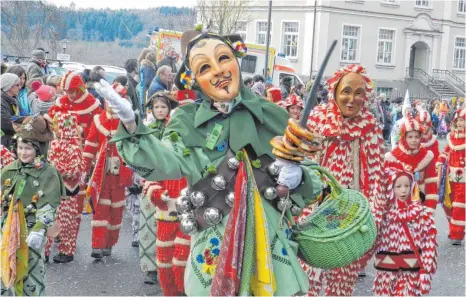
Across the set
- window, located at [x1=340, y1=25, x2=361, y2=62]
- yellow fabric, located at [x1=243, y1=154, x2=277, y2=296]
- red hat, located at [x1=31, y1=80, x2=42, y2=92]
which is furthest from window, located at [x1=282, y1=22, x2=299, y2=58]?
yellow fabric, located at [x1=243, y1=154, x2=277, y2=296]

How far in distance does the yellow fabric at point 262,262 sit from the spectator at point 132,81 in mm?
7358

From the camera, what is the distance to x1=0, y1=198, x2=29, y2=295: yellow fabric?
5.19 metres

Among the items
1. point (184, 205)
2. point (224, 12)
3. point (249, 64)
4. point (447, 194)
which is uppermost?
point (224, 12)

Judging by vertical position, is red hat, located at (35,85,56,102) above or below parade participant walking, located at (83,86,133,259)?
above

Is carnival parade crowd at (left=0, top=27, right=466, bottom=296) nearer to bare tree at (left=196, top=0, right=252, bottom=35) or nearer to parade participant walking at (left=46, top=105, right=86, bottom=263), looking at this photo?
parade participant walking at (left=46, top=105, right=86, bottom=263)

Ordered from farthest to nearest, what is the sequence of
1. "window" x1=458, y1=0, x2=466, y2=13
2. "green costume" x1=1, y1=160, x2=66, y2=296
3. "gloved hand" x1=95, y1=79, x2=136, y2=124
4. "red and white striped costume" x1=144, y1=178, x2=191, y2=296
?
"window" x1=458, y1=0, x2=466, y2=13
"red and white striped costume" x1=144, y1=178, x2=191, y2=296
"green costume" x1=1, y1=160, x2=66, y2=296
"gloved hand" x1=95, y1=79, x2=136, y2=124

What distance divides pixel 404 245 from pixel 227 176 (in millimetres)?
2222

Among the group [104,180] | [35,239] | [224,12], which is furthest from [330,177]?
[224,12]

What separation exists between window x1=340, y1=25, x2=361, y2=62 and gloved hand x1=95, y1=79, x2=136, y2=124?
1269 inches

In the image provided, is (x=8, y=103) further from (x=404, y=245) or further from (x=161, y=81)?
(x=404, y=245)

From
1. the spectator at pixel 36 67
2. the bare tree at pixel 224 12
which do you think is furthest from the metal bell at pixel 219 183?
the bare tree at pixel 224 12

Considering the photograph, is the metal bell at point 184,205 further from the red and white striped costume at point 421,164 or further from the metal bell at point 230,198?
the red and white striped costume at point 421,164

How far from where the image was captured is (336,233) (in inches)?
157

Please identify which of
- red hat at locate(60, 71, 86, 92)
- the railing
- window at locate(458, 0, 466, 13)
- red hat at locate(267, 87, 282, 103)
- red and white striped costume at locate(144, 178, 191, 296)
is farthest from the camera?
window at locate(458, 0, 466, 13)
